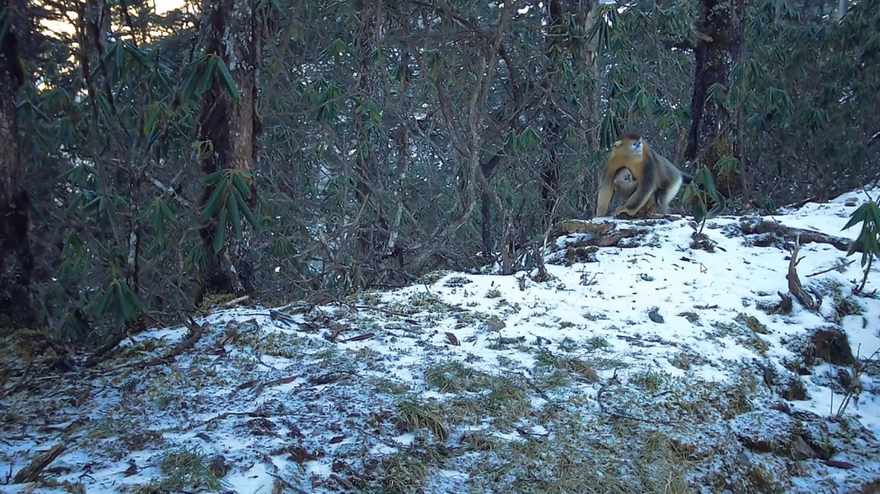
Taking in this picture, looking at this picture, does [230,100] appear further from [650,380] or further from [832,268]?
[832,268]

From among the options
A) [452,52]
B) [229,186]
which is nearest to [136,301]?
[229,186]

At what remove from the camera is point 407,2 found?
618cm

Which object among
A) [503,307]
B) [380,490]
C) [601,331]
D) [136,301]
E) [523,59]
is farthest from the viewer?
[523,59]

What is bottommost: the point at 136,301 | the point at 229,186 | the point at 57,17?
the point at 136,301

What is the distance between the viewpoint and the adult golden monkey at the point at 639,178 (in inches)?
231

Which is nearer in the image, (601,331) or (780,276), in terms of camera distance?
(601,331)

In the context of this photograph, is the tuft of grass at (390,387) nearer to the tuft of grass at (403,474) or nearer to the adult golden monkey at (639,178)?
the tuft of grass at (403,474)

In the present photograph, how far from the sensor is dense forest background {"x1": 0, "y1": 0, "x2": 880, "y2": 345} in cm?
344

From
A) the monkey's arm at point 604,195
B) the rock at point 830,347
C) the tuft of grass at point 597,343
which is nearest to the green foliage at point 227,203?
the tuft of grass at point 597,343

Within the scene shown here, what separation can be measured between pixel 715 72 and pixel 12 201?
5923 millimetres

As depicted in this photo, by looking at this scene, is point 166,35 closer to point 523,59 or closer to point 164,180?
point 164,180

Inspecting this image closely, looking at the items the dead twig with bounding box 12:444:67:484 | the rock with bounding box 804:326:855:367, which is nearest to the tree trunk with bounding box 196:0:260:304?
the dead twig with bounding box 12:444:67:484

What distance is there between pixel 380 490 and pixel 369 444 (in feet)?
0.85

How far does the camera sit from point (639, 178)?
589cm
